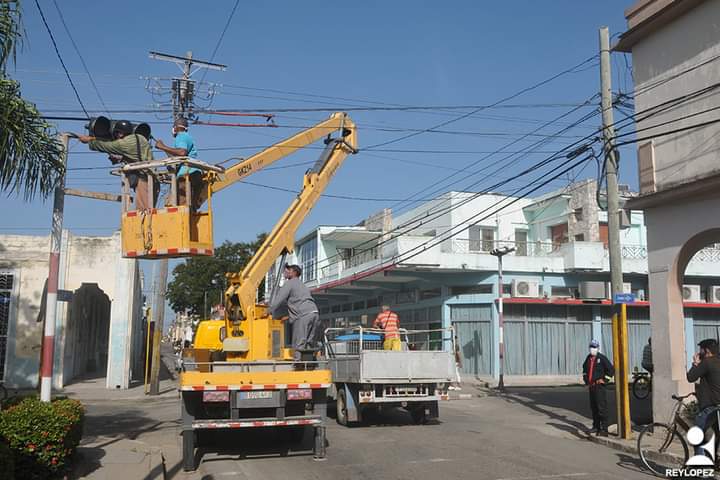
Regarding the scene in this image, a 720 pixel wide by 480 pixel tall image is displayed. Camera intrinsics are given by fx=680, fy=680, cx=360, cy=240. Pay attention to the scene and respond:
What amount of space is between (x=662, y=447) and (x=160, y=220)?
793 centimetres

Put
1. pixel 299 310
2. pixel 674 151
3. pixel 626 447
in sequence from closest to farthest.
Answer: pixel 299 310
pixel 626 447
pixel 674 151

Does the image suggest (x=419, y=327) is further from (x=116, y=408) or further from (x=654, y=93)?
(x=654, y=93)

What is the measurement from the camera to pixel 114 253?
24688mm

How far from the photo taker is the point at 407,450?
10984 mm

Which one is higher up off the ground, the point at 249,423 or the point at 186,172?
the point at 186,172

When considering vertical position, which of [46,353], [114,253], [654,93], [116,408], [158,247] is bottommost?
[116,408]

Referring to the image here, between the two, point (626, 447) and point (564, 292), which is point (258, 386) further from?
point (564, 292)

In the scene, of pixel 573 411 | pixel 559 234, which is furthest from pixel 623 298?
pixel 559 234

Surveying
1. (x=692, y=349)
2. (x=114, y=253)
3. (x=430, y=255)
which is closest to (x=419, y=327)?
(x=430, y=255)

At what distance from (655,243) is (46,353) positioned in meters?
11.3

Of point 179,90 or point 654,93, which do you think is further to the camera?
point 179,90

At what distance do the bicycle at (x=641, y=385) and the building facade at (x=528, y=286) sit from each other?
7.26 meters

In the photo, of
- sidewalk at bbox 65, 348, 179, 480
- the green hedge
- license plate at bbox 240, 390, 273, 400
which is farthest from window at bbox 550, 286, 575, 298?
the green hedge

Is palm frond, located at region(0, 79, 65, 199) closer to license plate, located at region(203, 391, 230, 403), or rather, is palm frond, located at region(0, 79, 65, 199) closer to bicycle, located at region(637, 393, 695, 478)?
license plate, located at region(203, 391, 230, 403)
